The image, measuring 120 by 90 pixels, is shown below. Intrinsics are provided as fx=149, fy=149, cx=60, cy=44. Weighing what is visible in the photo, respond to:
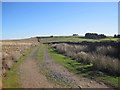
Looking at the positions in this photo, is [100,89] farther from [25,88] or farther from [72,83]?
[25,88]

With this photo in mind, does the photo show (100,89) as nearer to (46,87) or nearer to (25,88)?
(46,87)

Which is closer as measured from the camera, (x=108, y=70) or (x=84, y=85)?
(x=84, y=85)

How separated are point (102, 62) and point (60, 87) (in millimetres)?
5880

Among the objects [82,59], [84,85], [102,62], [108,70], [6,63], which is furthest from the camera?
[82,59]

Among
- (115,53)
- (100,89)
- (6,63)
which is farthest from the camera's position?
(115,53)

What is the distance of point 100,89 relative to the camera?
8.23m

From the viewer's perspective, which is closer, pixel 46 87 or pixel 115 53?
pixel 46 87

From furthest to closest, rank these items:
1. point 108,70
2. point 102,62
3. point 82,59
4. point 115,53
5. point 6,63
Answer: point 115,53
point 82,59
point 6,63
point 102,62
point 108,70

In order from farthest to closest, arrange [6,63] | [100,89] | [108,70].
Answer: [6,63]
[108,70]
[100,89]

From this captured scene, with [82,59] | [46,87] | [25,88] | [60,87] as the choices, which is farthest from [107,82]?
[82,59]

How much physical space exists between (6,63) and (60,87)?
8415 mm

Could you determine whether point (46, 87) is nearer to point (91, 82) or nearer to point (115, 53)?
point (91, 82)

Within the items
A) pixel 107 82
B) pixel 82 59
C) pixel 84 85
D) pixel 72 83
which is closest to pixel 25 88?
pixel 72 83

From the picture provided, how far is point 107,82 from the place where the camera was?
30.9ft
